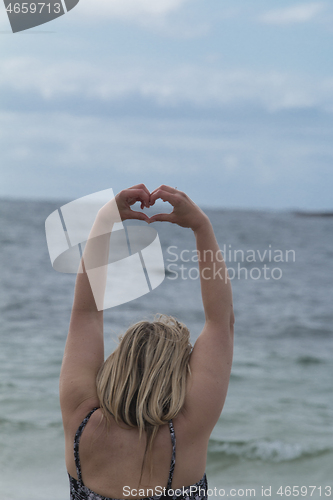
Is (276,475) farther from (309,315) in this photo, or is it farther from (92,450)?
(309,315)

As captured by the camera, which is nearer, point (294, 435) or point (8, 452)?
point (8, 452)

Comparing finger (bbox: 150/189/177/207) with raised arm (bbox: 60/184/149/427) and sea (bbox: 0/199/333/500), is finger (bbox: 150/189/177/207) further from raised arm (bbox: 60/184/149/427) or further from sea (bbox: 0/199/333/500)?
sea (bbox: 0/199/333/500)

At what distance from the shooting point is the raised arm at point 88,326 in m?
1.51

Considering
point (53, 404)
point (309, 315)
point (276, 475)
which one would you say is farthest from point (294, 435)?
point (309, 315)

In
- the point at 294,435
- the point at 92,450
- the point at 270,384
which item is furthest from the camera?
the point at 270,384

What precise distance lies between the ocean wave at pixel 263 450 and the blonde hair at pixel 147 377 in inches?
145

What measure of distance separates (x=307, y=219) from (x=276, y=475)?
75.1 meters

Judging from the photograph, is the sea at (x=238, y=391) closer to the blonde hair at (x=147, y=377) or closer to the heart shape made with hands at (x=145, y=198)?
the blonde hair at (x=147, y=377)

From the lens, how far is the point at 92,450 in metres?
1.45

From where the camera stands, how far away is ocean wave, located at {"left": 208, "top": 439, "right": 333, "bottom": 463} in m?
4.73

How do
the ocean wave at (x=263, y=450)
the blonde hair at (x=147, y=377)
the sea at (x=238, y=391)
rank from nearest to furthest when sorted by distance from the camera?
the blonde hair at (x=147, y=377)
the sea at (x=238, y=391)
the ocean wave at (x=263, y=450)

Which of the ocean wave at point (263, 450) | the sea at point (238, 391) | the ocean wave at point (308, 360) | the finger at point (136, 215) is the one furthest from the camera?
the ocean wave at point (308, 360)

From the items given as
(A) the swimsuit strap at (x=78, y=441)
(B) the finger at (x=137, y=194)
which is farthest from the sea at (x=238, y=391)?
(B) the finger at (x=137, y=194)

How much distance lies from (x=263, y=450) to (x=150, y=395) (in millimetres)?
3942
